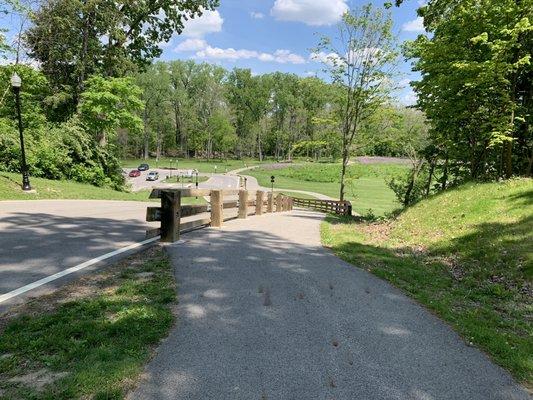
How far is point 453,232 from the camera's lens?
1089 cm

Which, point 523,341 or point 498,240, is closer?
point 523,341

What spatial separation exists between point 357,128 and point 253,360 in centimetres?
2638

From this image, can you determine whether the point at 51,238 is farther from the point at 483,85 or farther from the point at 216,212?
the point at 483,85

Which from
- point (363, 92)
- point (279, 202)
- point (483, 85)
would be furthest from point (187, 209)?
point (363, 92)

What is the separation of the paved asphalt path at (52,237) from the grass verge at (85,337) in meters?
0.75

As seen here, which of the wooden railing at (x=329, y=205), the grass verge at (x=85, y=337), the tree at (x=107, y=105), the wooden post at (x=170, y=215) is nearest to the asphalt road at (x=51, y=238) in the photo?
the grass verge at (x=85, y=337)

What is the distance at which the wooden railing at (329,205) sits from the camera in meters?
28.8

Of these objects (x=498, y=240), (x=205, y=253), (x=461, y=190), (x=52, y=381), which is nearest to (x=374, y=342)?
(x=52, y=381)

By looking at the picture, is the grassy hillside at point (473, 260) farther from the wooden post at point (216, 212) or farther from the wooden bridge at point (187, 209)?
the wooden bridge at point (187, 209)

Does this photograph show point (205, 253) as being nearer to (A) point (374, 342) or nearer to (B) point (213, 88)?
(A) point (374, 342)

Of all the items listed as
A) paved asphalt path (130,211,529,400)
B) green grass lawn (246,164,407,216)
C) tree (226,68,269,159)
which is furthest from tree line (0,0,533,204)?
tree (226,68,269,159)

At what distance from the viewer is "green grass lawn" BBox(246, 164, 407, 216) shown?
41.8 metres

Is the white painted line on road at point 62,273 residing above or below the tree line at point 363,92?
below

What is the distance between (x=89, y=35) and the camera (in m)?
29.0
